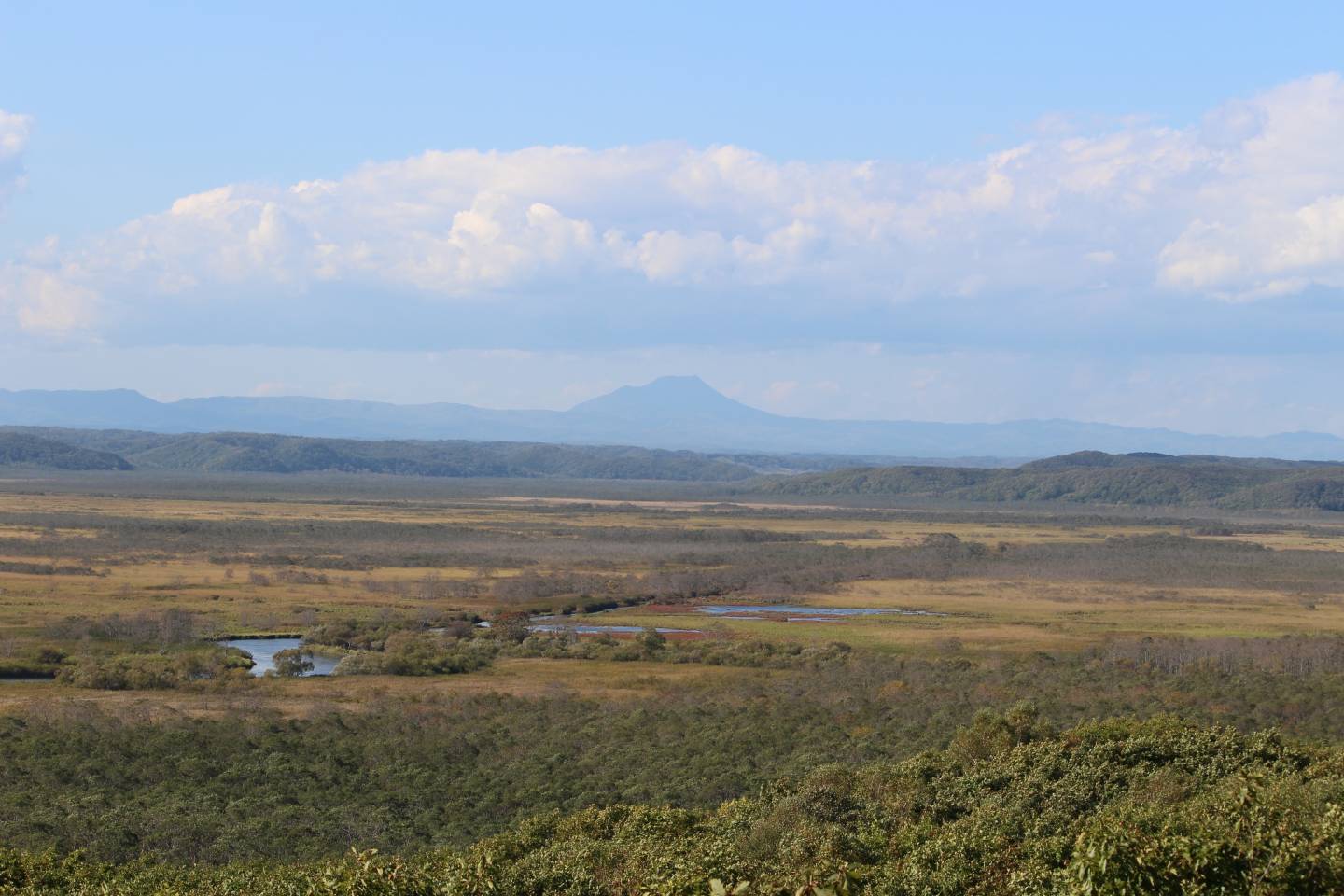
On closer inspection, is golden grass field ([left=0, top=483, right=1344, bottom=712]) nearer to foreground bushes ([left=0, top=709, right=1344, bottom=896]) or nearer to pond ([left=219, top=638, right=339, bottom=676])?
pond ([left=219, top=638, right=339, bottom=676])

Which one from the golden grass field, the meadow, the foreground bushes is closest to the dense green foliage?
the meadow

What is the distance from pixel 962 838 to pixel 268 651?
43.5 metres

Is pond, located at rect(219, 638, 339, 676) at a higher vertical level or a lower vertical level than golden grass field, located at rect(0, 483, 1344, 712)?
lower

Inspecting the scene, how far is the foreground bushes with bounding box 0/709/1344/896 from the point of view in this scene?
49.9ft

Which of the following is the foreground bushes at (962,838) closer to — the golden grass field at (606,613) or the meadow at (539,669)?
the meadow at (539,669)

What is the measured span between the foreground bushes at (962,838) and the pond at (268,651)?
2689cm

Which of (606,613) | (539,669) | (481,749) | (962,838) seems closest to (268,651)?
(539,669)

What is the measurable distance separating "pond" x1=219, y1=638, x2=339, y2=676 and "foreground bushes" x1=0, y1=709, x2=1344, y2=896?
26.9 metres

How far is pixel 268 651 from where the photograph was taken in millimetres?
57594

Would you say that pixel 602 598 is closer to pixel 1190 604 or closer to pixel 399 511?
pixel 1190 604

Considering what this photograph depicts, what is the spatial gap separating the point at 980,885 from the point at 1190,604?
6676cm

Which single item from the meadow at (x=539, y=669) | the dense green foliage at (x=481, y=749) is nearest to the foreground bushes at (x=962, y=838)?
the meadow at (x=539, y=669)

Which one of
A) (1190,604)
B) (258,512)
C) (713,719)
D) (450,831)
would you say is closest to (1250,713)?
(713,719)

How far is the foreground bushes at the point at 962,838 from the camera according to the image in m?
15.2
